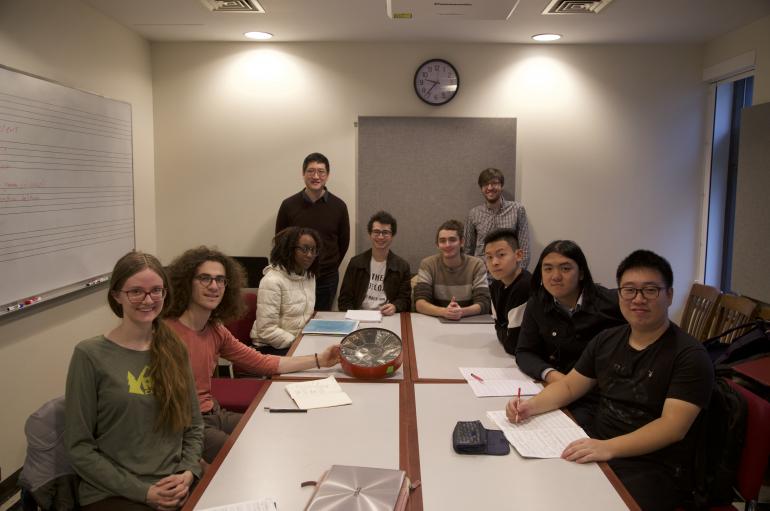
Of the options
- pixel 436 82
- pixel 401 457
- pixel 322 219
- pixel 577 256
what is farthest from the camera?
pixel 436 82

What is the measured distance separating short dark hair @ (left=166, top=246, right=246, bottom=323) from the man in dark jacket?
1.25 meters

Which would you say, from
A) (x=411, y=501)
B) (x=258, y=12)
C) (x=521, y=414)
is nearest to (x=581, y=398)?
(x=521, y=414)

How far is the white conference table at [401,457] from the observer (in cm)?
143

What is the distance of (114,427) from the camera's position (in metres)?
1.67

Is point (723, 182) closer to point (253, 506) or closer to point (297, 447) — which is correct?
point (297, 447)

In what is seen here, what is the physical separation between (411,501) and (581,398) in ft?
3.43

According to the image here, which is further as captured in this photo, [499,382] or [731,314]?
[731,314]

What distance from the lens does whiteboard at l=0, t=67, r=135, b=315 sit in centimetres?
280

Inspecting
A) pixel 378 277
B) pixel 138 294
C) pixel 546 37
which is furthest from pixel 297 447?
pixel 546 37

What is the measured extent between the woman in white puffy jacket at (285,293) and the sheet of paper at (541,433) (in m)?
1.44

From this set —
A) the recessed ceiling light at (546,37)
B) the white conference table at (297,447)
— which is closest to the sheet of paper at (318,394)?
the white conference table at (297,447)

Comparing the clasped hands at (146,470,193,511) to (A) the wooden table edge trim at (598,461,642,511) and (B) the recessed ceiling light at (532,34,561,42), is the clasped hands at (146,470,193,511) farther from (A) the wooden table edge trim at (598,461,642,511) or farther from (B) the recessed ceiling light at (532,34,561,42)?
(B) the recessed ceiling light at (532,34,561,42)

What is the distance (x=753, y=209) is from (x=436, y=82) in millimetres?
2404

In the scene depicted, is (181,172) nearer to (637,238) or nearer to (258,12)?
(258,12)
